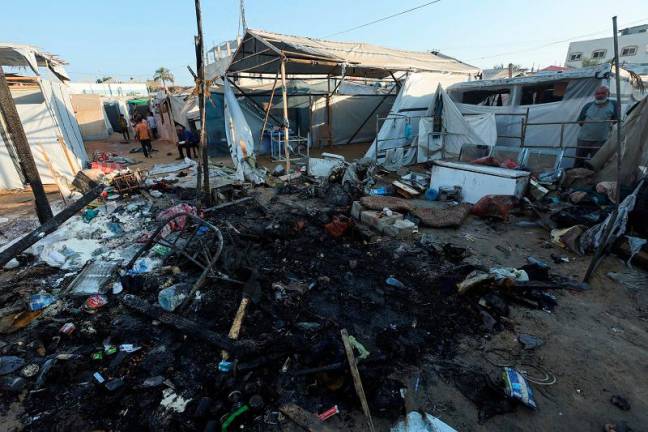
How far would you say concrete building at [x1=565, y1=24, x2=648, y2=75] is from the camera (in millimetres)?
28906

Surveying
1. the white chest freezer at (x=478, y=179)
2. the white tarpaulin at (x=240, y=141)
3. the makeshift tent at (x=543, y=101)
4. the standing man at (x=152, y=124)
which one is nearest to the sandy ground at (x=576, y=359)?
the white chest freezer at (x=478, y=179)

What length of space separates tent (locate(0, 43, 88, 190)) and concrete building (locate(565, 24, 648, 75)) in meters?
39.3

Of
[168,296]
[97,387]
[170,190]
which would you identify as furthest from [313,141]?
[97,387]

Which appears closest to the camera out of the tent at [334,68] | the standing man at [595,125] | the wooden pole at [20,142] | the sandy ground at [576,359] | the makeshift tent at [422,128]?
the sandy ground at [576,359]

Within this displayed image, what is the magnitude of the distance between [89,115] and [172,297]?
23734 millimetres

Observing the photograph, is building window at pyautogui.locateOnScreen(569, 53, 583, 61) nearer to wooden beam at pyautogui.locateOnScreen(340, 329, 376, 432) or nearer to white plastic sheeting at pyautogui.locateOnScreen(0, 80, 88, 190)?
wooden beam at pyautogui.locateOnScreen(340, 329, 376, 432)

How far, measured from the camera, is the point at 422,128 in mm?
10359

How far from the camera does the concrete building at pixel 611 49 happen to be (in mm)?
28906

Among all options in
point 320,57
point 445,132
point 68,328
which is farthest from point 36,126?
point 445,132

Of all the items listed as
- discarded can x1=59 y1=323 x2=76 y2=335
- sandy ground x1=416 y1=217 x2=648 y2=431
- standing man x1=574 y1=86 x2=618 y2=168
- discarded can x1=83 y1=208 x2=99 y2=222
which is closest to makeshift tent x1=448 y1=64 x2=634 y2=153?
standing man x1=574 y1=86 x2=618 y2=168

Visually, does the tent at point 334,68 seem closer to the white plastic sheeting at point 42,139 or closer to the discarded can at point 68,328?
the white plastic sheeting at point 42,139

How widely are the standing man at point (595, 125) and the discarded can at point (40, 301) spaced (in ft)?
34.9

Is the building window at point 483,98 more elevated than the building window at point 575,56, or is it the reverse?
the building window at point 575,56

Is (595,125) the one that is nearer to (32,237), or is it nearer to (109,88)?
Answer: (32,237)
